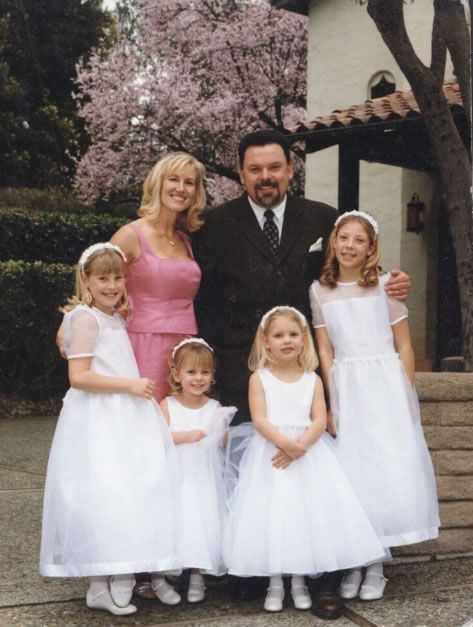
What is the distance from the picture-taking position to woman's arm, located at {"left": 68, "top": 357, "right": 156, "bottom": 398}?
10.7 ft

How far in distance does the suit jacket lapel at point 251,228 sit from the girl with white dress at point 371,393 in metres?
0.24

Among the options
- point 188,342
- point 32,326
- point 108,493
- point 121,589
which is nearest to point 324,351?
→ point 188,342

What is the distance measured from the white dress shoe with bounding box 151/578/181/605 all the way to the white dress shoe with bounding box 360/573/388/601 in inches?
28.0

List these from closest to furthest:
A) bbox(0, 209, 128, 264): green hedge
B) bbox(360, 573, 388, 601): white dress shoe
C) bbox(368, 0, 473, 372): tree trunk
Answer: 1. bbox(360, 573, 388, 601): white dress shoe
2. bbox(368, 0, 473, 372): tree trunk
3. bbox(0, 209, 128, 264): green hedge

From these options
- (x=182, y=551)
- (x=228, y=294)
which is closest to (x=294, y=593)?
(x=182, y=551)

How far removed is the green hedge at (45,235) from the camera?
29.1ft

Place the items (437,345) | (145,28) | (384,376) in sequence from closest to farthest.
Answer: (384,376), (437,345), (145,28)

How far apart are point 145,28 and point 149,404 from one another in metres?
13.9

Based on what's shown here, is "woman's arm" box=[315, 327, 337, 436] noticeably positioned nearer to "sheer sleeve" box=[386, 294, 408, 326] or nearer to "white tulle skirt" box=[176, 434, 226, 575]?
"sheer sleeve" box=[386, 294, 408, 326]

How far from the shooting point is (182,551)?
323 centimetres

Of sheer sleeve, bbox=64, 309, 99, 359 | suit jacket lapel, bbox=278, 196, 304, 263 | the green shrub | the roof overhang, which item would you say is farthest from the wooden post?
sheer sleeve, bbox=64, 309, 99, 359

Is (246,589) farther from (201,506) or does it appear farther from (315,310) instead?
(315,310)

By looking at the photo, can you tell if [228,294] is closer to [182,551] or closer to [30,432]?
[182,551]

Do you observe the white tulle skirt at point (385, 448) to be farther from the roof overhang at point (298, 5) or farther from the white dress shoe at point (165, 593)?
the roof overhang at point (298, 5)
